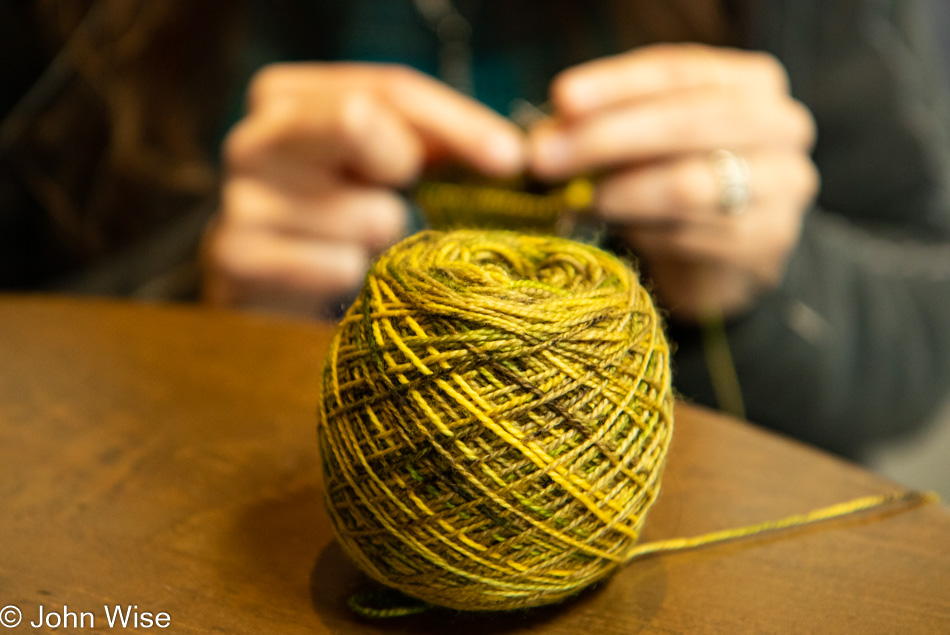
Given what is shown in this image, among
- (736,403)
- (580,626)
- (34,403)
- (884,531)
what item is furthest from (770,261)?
(34,403)

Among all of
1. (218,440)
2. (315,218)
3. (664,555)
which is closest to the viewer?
(664,555)

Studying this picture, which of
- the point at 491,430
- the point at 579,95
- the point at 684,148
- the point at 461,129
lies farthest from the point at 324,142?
the point at 491,430

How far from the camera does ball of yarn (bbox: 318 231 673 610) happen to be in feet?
1.03

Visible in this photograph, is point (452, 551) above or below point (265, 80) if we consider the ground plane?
below

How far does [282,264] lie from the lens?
82 cm

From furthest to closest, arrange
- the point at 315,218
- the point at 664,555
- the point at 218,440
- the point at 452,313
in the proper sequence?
the point at 315,218
the point at 218,440
the point at 664,555
the point at 452,313

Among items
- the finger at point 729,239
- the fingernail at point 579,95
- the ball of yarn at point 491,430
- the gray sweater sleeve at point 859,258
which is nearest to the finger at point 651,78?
the fingernail at point 579,95

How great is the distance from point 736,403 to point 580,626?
692 millimetres

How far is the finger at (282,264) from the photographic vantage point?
818 mm

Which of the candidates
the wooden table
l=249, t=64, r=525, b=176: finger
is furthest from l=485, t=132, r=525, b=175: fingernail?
the wooden table

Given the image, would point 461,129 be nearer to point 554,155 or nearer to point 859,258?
point 554,155

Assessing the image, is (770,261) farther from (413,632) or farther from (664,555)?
(413,632)

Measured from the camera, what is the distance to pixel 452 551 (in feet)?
1.05

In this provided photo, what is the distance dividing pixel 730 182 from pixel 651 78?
0.14m
